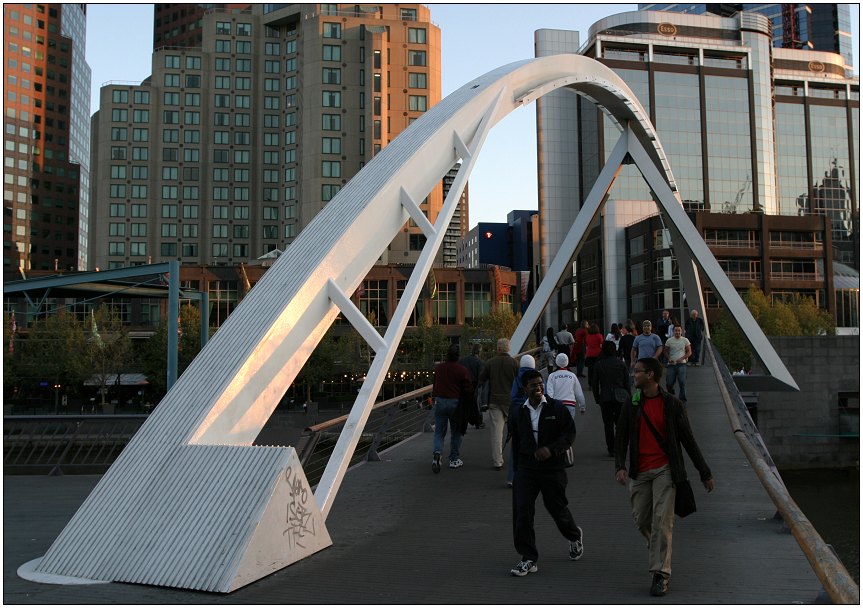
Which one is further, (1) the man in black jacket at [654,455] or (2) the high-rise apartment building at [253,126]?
(2) the high-rise apartment building at [253,126]

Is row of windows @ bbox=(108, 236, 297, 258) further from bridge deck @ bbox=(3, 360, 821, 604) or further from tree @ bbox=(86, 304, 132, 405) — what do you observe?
bridge deck @ bbox=(3, 360, 821, 604)

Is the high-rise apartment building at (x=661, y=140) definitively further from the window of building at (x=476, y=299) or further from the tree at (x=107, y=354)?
the tree at (x=107, y=354)

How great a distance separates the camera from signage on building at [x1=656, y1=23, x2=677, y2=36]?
8562 cm

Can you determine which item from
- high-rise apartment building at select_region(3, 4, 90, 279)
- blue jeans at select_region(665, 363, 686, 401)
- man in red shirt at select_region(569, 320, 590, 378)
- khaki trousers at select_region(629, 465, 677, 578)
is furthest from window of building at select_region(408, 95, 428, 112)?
khaki trousers at select_region(629, 465, 677, 578)

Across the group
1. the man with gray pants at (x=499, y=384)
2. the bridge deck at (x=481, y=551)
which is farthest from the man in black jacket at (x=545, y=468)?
the man with gray pants at (x=499, y=384)

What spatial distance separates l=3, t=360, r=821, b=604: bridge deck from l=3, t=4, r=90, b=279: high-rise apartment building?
101966 mm

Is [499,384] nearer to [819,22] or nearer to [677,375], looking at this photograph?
[677,375]

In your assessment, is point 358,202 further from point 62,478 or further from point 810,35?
point 810,35

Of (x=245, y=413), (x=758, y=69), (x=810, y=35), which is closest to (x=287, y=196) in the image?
(x=758, y=69)

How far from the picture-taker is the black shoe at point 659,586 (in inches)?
216

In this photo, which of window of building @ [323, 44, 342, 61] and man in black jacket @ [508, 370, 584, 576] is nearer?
man in black jacket @ [508, 370, 584, 576]

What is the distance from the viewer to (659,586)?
5504 mm

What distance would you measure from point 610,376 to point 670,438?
4.89 m

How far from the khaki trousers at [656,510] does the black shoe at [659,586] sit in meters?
0.03
